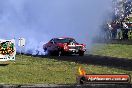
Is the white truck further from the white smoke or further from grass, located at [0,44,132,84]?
the white smoke

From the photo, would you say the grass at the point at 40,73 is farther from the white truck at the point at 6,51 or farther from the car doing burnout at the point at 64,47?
the car doing burnout at the point at 64,47

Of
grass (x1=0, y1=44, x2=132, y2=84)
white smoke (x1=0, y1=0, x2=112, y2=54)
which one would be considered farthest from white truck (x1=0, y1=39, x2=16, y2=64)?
white smoke (x1=0, y1=0, x2=112, y2=54)

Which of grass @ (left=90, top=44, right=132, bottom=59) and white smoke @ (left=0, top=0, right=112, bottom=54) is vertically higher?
white smoke @ (left=0, top=0, right=112, bottom=54)

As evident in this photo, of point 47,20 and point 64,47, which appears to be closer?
point 64,47

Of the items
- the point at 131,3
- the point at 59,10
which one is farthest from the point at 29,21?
the point at 131,3

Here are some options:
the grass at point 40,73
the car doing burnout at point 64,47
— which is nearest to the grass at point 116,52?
the car doing burnout at point 64,47

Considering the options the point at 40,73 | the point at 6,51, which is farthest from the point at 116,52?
the point at 40,73

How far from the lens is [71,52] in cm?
2736

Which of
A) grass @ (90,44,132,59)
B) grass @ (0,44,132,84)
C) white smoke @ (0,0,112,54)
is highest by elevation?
white smoke @ (0,0,112,54)

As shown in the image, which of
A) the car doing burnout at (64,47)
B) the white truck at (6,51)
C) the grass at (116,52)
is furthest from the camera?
the grass at (116,52)

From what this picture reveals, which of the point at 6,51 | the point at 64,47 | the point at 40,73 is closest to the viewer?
the point at 40,73

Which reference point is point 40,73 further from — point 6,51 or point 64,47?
point 64,47

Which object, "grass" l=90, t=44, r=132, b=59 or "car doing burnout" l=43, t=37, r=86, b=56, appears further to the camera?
"grass" l=90, t=44, r=132, b=59

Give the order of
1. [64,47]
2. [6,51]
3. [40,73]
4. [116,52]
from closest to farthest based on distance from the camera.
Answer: [40,73] < [6,51] < [64,47] < [116,52]
